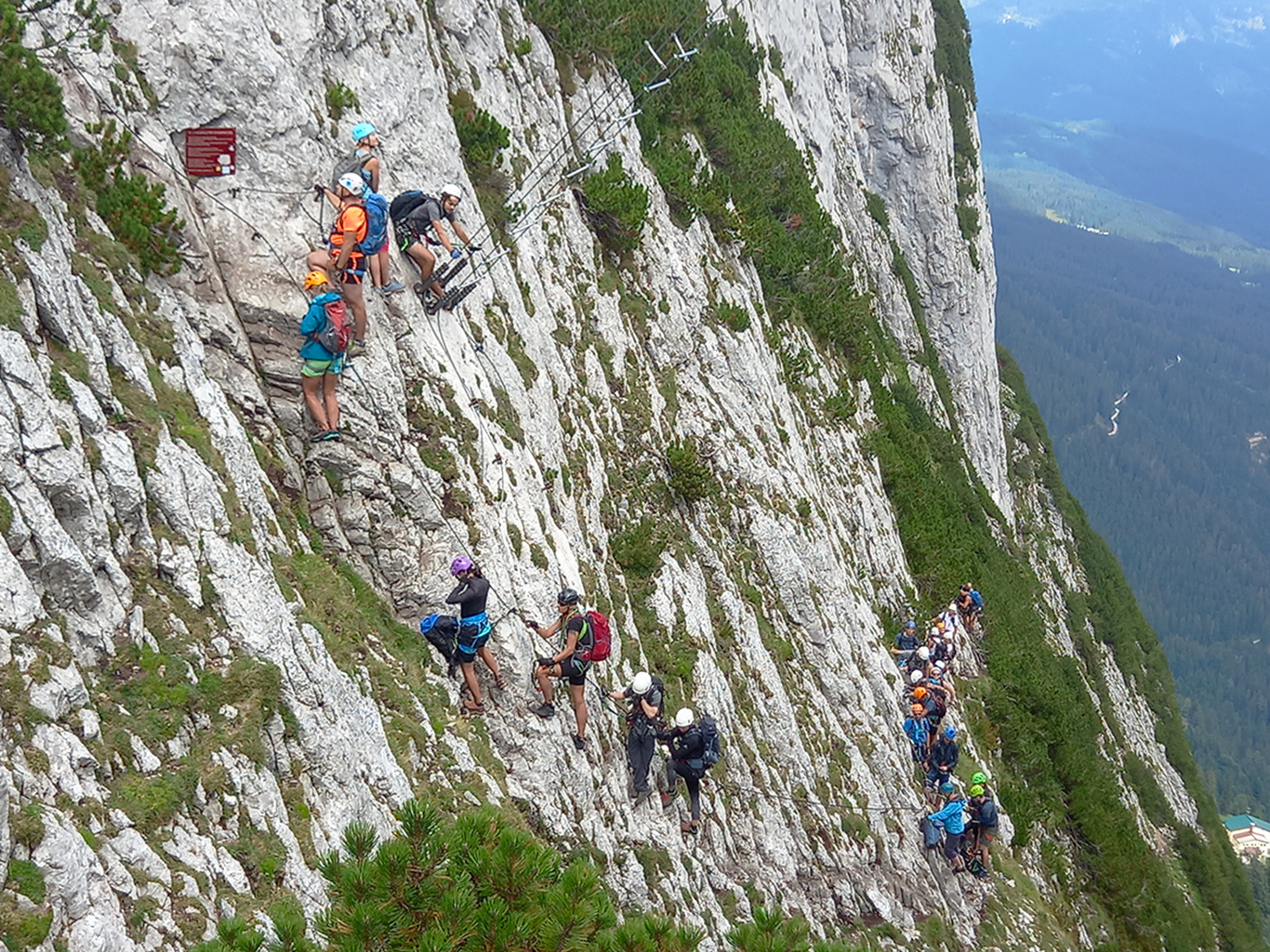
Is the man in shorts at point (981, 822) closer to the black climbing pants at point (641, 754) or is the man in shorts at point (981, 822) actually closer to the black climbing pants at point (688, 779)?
the black climbing pants at point (688, 779)

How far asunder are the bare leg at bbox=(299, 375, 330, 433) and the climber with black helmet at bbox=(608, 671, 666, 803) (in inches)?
204

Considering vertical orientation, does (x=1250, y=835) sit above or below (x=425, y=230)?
below

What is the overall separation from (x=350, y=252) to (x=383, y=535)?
3.30 meters

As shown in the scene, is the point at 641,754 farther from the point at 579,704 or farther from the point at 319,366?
the point at 319,366

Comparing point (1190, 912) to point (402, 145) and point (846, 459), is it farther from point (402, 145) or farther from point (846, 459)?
point (402, 145)

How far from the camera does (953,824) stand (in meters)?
19.4

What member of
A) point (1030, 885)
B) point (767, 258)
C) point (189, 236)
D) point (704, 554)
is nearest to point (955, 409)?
point (767, 258)

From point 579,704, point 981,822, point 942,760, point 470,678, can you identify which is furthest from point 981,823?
point 470,678

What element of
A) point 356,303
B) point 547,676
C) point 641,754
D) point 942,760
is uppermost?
point 356,303

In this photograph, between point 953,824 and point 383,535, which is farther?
point 953,824

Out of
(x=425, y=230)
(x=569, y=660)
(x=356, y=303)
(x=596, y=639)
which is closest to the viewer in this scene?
(x=356, y=303)

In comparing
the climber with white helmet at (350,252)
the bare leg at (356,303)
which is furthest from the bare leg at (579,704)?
the bare leg at (356,303)

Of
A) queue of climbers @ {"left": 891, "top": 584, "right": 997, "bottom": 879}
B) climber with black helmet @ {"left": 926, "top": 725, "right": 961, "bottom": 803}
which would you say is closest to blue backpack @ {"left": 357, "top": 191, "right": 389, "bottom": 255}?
queue of climbers @ {"left": 891, "top": 584, "right": 997, "bottom": 879}

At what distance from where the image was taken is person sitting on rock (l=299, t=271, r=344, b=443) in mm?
11266
